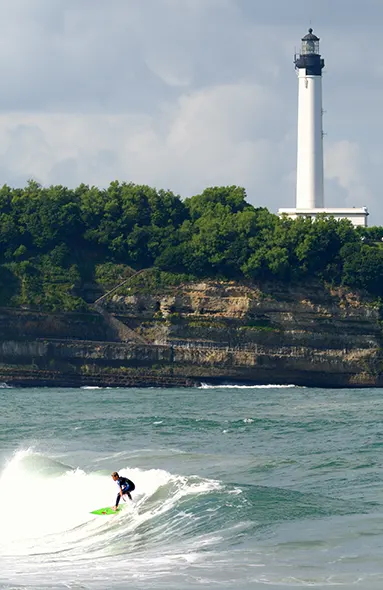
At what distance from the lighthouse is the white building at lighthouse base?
31.2 inches

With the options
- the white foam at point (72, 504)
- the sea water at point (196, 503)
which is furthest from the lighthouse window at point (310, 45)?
the white foam at point (72, 504)

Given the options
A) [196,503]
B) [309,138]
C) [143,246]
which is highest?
[309,138]

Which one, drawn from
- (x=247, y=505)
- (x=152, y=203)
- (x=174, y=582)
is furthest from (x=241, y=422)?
(x=152, y=203)

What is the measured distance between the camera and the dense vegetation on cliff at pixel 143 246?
325 feet

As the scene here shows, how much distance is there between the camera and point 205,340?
97.9 m

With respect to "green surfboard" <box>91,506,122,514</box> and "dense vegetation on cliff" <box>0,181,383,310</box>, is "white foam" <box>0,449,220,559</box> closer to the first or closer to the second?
"green surfboard" <box>91,506,122,514</box>

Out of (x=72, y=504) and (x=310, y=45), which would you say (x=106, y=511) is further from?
(x=310, y=45)

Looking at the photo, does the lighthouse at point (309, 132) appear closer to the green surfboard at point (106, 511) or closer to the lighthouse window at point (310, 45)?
the lighthouse window at point (310, 45)

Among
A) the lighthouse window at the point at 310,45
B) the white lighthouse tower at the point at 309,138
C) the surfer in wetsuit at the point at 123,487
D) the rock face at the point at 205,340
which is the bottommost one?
the surfer in wetsuit at the point at 123,487

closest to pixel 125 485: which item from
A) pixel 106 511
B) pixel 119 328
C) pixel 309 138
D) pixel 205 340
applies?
pixel 106 511

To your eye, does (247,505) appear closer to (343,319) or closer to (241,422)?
(241,422)

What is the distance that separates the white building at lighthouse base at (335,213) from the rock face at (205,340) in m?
11.5

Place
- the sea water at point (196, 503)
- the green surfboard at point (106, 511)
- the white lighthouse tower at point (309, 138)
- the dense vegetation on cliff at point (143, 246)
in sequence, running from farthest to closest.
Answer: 1. the white lighthouse tower at point (309, 138)
2. the dense vegetation on cliff at point (143, 246)
3. the green surfboard at point (106, 511)
4. the sea water at point (196, 503)

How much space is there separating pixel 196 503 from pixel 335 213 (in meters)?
83.2
